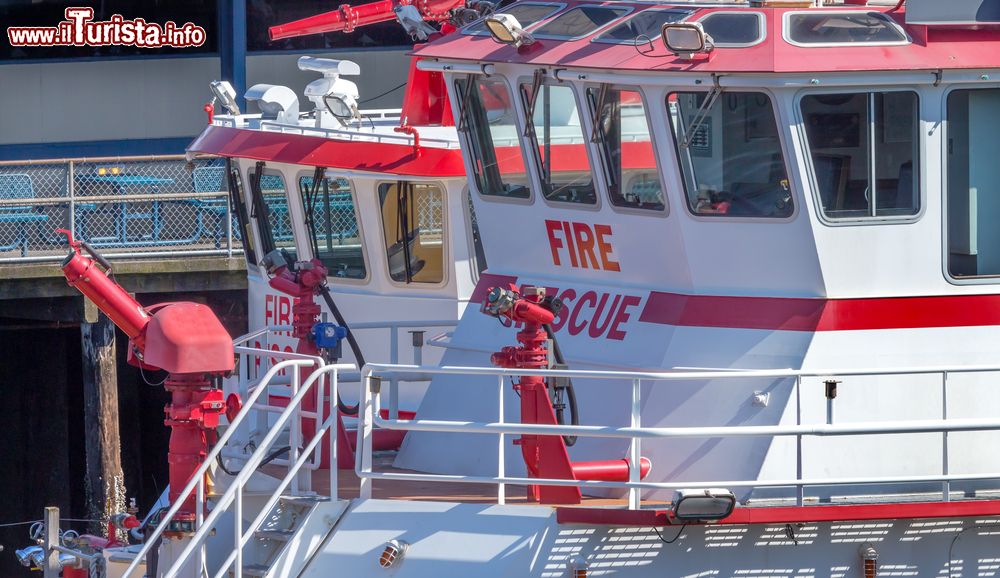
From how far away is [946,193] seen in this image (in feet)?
28.5

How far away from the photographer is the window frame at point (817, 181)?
8.45 m

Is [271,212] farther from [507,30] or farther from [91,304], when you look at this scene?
[507,30]

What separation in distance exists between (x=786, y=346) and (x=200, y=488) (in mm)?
3458

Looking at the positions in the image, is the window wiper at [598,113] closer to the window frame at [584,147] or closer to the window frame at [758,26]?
the window frame at [584,147]

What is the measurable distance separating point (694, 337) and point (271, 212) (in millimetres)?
7275

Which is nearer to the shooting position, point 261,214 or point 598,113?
point 598,113

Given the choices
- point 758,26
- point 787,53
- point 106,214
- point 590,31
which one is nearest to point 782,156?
point 787,53

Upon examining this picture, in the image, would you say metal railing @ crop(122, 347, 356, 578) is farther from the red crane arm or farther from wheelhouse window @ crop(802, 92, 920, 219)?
the red crane arm

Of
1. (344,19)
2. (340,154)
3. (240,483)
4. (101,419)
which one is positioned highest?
(344,19)

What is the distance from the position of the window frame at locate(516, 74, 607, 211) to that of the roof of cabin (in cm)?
24

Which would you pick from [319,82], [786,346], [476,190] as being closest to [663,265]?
[786,346]

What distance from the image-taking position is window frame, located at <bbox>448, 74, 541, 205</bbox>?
9.42 meters

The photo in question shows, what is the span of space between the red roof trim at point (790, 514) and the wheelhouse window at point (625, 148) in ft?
6.35

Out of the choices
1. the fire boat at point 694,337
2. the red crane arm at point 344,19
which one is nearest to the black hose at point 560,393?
the fire boat at point 694,337
